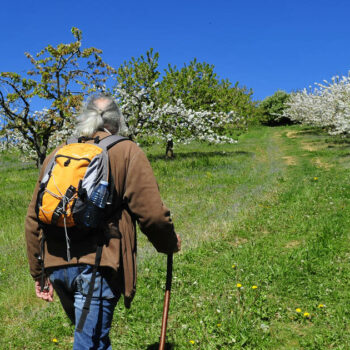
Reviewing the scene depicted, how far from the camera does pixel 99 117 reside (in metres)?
2.71

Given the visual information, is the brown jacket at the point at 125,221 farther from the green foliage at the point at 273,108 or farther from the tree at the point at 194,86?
the green foliage at the point at 273,108

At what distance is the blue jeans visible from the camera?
245 cm

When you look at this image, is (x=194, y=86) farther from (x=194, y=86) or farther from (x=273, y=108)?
(x=273, y=108)

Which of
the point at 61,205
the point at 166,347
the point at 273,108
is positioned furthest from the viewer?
the point at 273,108

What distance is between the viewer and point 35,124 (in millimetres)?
10414

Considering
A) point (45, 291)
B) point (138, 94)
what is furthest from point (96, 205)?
point (138, 94)

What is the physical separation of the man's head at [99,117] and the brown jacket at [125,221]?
0.28 metres

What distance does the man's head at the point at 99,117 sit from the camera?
2.70 meters

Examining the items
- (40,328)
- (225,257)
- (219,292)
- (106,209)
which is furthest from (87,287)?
(225,257)

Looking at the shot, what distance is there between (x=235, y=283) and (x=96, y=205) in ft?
12.1

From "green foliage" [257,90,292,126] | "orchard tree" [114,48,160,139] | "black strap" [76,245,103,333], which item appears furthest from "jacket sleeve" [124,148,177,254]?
"green foliage" [257,90,292,126]

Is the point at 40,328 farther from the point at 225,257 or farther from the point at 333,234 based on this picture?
the point at 333,234

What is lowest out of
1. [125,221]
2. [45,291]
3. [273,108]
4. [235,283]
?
[235,283]

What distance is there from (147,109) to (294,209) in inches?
357
